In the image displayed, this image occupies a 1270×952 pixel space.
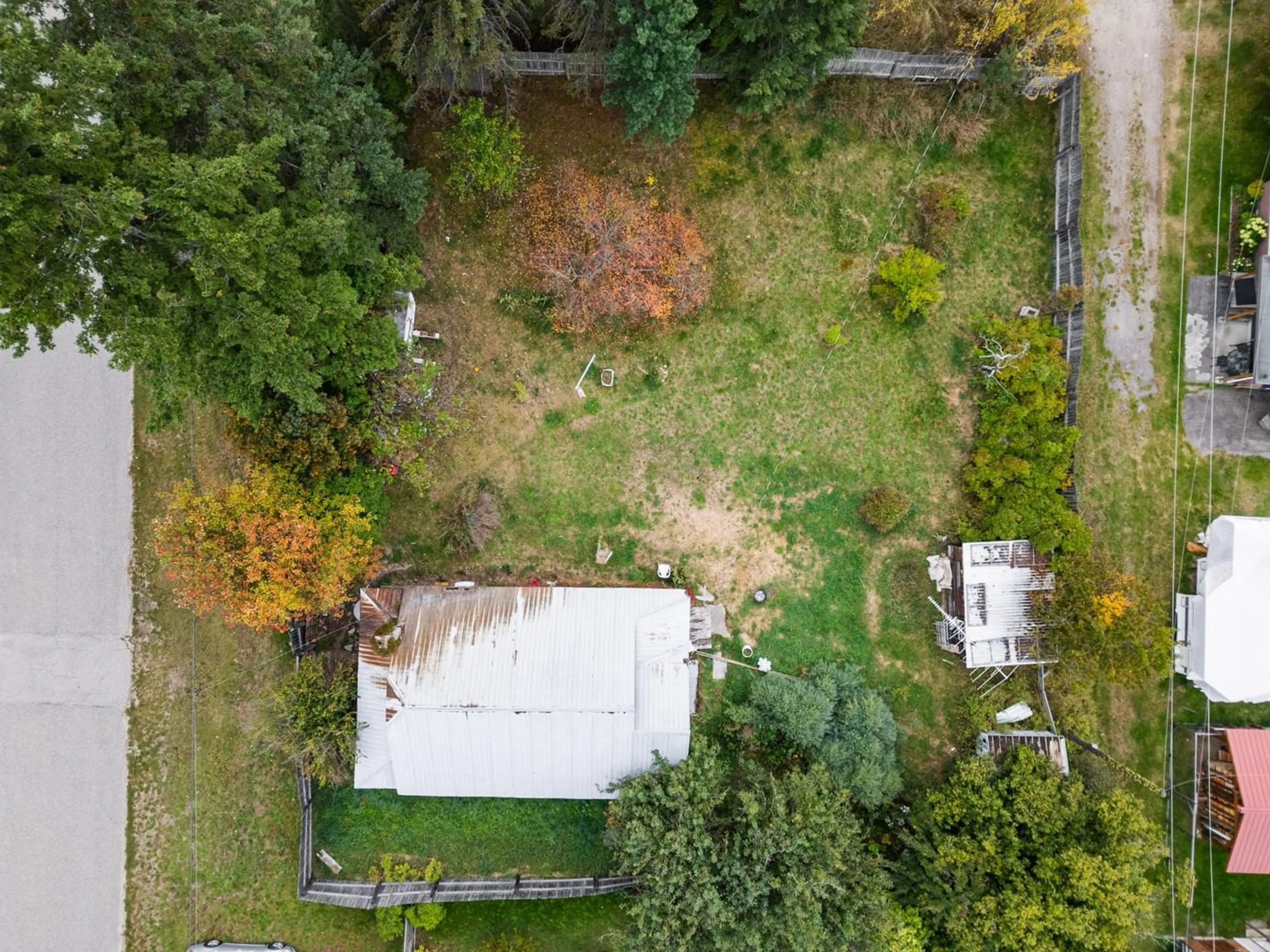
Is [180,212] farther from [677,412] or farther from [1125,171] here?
[1125,171]

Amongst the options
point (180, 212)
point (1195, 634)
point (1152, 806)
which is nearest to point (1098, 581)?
point (1195, 634)

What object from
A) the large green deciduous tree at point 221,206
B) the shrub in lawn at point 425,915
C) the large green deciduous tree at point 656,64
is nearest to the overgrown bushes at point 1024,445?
the large green deciduous tree at point 656,64

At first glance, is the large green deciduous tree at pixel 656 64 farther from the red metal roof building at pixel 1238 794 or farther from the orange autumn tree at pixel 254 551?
the red metal roof building at pixel 1238 794

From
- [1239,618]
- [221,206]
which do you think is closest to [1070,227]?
[1239,618]

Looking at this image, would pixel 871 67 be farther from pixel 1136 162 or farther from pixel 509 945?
pixel 509 945

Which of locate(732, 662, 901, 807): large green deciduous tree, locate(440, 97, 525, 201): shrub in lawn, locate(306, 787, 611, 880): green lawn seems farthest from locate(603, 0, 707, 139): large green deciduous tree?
locate(306, 787, 611, 880): green lawn

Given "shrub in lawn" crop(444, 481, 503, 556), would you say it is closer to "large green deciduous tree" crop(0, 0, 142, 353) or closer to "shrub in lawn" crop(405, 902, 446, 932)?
A: "shrub in lawn" crop(405, 902, 446, 932)
